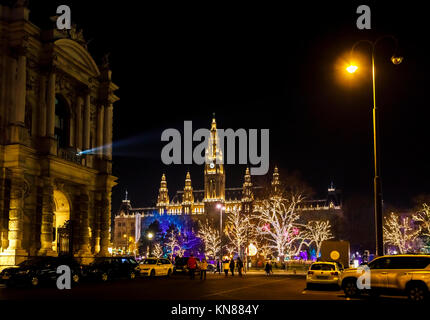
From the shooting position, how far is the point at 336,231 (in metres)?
93.8

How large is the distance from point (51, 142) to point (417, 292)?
28.8 m

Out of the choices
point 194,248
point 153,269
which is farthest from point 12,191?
point 194,248

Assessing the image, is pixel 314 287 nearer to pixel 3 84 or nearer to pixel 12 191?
pixel 12 191

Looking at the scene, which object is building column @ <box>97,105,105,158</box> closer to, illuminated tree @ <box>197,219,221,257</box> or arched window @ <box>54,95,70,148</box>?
arched window @ <box>54,95,70,148</box>

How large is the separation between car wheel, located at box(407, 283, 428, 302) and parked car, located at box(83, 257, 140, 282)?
19.6 m

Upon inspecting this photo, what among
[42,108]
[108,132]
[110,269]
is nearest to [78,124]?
[108,132]

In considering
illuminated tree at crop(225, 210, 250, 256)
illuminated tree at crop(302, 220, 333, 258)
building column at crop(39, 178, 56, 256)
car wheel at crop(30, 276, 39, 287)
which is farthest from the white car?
illuminated tree at crop(302, 220, 333, 258)

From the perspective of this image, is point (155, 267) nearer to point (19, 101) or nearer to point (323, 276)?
point (19, 101)

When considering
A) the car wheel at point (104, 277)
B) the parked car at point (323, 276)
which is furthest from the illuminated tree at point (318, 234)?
the parked car at point (323, 276)

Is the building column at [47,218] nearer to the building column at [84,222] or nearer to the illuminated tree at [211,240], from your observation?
the building column at [84,222]

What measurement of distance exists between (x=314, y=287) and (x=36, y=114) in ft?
82.1

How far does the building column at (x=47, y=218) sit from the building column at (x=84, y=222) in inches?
215

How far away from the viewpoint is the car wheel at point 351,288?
21125mm
